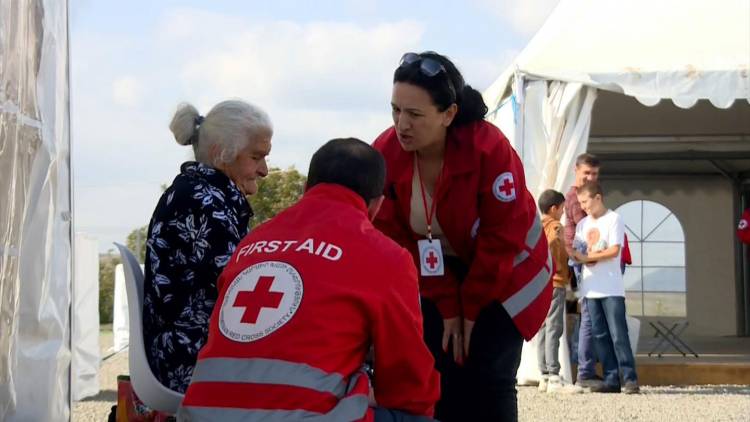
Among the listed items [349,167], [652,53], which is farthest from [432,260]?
[652,53]

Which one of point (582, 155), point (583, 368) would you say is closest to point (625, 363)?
point (583, 368)

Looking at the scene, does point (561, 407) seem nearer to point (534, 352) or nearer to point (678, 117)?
point (534, 352)

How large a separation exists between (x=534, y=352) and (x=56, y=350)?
5956 millimetres

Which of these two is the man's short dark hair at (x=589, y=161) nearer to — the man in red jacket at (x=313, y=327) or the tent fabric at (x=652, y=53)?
the tent fabric at (x=652, y=53)

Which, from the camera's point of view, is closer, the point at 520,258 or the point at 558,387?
the point at 520,258

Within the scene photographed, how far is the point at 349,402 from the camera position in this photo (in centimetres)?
262

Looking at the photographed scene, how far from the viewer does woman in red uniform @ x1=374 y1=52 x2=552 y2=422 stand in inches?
139

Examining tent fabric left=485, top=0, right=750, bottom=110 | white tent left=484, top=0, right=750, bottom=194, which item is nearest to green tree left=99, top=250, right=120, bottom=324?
tent fabric left=485, top=0, right=750, bottom=110

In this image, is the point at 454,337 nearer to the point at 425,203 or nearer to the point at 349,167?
the point at 425,203

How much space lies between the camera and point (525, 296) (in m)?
3.62

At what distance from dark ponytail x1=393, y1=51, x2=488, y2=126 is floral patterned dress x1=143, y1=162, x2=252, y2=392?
0.64 metres

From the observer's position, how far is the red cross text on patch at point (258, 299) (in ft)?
8.54

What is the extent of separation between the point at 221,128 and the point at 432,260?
2.44ft

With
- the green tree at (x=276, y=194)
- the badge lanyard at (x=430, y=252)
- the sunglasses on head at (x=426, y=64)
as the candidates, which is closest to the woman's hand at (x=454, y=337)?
the badge lanyard at (x=430, y=252)
